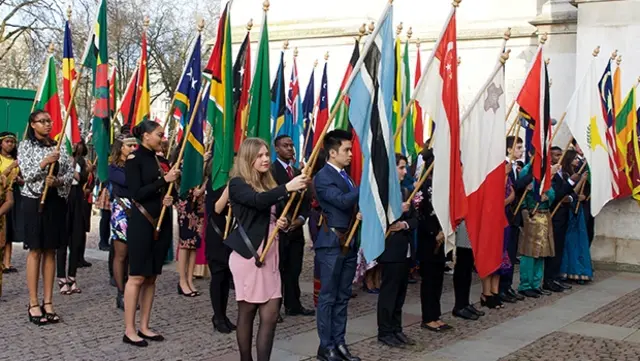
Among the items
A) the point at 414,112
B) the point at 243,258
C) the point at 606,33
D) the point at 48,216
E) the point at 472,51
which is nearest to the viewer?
the point at 243,258

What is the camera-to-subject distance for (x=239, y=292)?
5.57 meters

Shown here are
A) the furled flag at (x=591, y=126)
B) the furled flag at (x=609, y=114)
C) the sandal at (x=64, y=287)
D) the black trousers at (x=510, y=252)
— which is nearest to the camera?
the sandal at (x=64, y=287)

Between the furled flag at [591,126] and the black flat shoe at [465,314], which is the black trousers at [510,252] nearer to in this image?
the black flat shoe at [465,314]

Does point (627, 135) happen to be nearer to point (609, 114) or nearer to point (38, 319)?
point (609, 114)

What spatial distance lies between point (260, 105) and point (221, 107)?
37cm

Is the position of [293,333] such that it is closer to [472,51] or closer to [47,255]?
[47,255]

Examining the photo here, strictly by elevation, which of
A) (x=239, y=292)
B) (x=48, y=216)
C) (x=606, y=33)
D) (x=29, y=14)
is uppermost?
(x=29, y=14)

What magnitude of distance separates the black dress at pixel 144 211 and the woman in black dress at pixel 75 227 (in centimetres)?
286

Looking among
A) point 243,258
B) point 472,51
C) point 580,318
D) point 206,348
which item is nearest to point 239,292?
point 243,258

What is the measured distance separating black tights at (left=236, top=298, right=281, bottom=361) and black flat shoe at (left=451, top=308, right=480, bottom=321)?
11.6ft

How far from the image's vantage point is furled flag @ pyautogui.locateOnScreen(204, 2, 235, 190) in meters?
7.06

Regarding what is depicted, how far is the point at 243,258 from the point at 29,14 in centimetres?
3046

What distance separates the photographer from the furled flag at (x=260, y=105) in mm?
7219

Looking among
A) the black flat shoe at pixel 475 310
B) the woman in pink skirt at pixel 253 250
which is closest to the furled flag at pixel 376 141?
the woman in pink skirt at pixel 253 250
